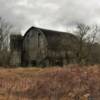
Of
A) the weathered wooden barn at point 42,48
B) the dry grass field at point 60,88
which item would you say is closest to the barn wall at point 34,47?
the weathered wooden barn at point 42,48

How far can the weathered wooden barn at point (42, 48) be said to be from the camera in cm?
4438

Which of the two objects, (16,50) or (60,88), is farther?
(16,50)

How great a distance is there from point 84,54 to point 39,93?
A: 30.8 meters

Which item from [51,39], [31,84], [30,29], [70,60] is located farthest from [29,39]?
[31,84]

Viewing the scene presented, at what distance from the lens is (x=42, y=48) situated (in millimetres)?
45406

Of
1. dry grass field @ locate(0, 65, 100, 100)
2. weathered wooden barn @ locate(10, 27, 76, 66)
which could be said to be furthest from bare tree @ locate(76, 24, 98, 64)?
dry grass field @ locate(0, 65, 100, 100)

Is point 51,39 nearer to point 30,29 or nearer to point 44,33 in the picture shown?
point 44,33

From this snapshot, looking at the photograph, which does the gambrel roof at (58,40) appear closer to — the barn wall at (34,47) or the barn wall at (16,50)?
the barn wall at (34,47)

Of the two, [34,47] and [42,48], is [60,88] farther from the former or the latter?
[34,47]

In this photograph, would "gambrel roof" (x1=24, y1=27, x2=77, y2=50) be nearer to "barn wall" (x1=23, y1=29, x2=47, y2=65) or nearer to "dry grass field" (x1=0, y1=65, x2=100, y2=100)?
"barn wall" (x1=23, y1=29, x2=47, y2=65)

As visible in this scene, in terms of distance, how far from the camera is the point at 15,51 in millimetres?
49531

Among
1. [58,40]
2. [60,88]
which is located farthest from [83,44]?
[60,88]

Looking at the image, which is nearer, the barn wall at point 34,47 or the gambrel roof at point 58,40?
the gambrel roof at point 58,40

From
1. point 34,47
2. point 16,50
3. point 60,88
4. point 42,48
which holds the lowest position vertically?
point 60,88
